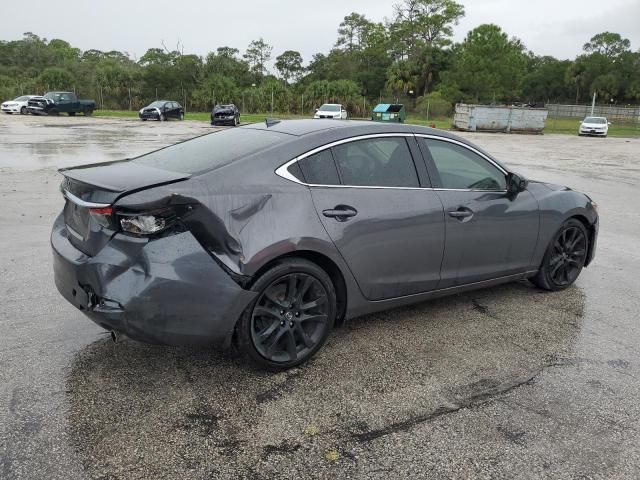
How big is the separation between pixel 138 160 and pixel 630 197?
35.1 ft

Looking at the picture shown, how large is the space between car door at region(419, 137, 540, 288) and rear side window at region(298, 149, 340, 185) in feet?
2.92

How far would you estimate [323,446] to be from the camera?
9.50ft

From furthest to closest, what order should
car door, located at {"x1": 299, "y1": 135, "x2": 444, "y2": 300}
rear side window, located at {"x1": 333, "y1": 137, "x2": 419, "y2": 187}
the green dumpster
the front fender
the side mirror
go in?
the green dumpster → the front fender → the side mirror → rear side window, located at {"x1": 333, "y1": 137, "x2": 419, "y2": 187} → car door, located at {"x1": 299, "y1": 135, "x2": 444, "y2": 300}

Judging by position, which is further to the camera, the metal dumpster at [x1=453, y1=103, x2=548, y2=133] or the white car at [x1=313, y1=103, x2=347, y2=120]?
the metal dumpster at [x1=453, y1=103, x2=548, y2=133]

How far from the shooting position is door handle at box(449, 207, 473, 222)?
433cm

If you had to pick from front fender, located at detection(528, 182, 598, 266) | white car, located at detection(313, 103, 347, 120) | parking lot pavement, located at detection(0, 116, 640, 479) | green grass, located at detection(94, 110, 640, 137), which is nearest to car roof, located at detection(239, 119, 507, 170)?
front fender, located at detection(528, 182, 598, 266)

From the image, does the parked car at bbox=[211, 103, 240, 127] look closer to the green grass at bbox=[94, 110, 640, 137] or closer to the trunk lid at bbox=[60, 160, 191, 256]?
the green grass at bbox=[94, 110, 640, 137]

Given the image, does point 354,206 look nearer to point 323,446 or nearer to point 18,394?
point 323,446

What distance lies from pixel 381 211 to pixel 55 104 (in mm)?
42753

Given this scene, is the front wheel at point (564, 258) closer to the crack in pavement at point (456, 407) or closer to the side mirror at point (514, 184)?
the side mirror at point (514, 184)

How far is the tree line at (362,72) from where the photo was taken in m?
58.2

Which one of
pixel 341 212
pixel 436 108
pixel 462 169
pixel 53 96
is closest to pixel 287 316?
pixel 341 212

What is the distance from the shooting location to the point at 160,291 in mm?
3123

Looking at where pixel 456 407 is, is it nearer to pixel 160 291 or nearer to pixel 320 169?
pixel 320 169
